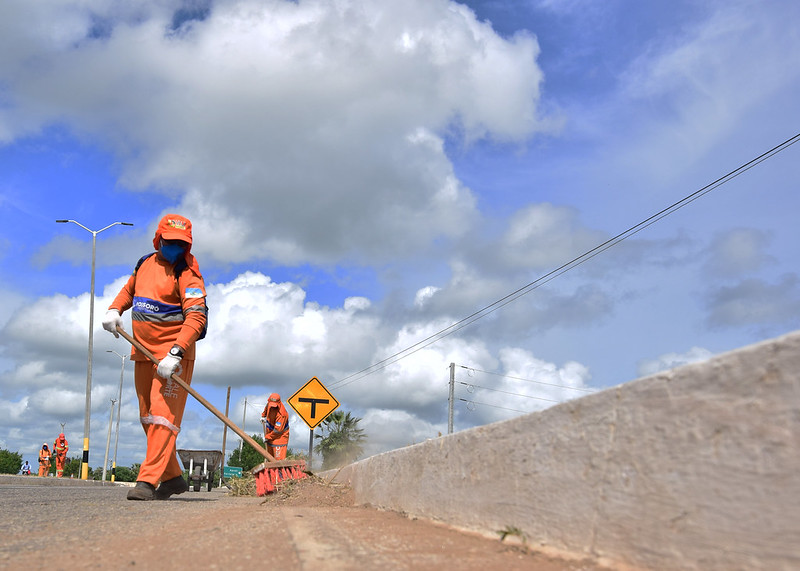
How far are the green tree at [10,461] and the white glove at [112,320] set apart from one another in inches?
2848

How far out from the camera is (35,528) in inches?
155

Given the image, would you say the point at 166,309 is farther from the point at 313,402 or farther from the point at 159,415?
the point at 313,402

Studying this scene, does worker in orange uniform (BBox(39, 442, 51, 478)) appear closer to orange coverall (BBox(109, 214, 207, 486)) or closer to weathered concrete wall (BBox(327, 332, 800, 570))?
orange coverall (BBox(109, 214, 207, 486))

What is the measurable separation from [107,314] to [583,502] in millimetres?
6198

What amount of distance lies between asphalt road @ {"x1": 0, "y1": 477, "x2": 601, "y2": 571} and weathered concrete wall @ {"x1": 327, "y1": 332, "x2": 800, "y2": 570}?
6.8 inches

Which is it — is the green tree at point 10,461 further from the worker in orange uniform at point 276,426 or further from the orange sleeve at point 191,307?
the orange sleeve at point 191,307

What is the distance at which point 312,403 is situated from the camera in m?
16.3

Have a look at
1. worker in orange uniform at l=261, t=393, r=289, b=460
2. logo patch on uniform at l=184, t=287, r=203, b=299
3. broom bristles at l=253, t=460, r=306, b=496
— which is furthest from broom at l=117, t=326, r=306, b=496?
worker in orange uniform at l=261, t=393, r=289, b=460

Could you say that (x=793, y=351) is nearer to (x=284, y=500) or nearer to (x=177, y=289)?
(x=284, y=500)

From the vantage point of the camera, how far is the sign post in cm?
1606

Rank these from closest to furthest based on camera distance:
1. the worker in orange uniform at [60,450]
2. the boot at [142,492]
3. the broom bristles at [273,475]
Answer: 1. the boot at [142,492]
2. the broom bristles at [273,475]
3. the worker in orange uniform at [60,450]

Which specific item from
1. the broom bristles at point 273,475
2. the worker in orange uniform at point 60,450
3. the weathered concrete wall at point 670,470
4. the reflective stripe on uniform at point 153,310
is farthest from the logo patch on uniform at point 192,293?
the worker in orange uniform at point 60,450

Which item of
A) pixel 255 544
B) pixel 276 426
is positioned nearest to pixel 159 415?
pixel 255 544

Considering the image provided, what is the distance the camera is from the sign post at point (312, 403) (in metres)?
16.1
